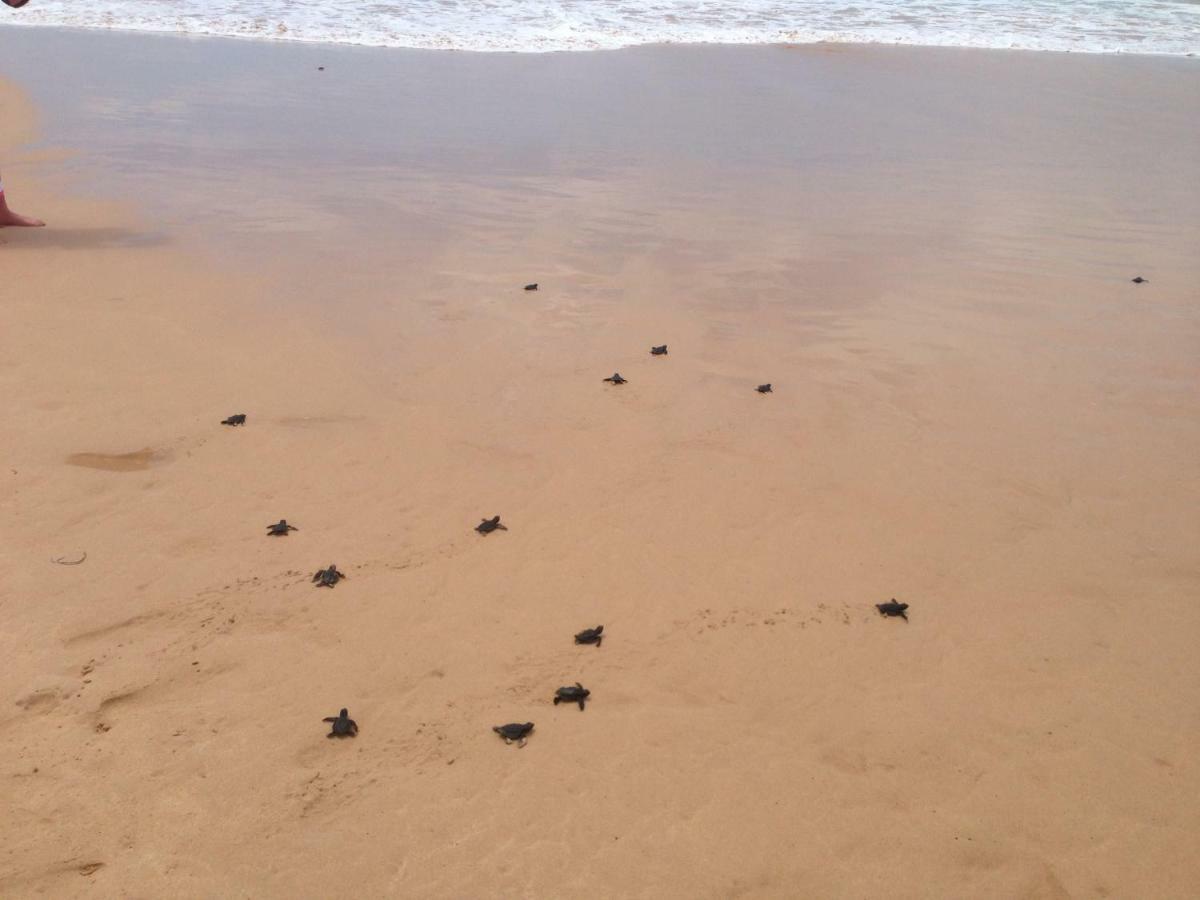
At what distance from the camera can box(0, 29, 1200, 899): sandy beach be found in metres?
2.75

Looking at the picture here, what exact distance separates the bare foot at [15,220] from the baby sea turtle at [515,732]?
6.16m

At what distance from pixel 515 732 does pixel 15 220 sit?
629cm

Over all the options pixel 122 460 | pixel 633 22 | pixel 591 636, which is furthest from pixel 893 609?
pixel 633 22

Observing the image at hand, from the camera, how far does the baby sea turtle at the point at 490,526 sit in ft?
13.1

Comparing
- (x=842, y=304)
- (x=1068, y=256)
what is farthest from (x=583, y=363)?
(x=1068, y=256)

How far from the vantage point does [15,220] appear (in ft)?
23.1

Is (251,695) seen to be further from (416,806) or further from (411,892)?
(411,892)

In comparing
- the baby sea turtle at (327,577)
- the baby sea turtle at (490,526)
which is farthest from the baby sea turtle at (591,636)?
the baby sea turtle at (327,577)

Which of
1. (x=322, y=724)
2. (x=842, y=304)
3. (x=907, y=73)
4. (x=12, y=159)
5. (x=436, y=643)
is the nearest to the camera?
(x=322, y=724)

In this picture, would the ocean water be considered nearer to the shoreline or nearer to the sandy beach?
the shoreline

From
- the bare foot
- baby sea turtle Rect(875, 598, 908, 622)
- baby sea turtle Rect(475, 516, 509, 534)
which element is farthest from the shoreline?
baby sea turtle Rect(875, 598, 908, 622)

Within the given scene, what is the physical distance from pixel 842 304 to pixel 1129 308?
1938mm

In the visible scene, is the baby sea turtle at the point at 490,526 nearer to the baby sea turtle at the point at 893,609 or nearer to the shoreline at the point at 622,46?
the baby sea turtle at the point at 893,609

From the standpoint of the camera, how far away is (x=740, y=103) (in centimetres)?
1177
